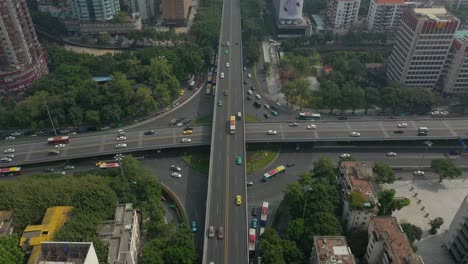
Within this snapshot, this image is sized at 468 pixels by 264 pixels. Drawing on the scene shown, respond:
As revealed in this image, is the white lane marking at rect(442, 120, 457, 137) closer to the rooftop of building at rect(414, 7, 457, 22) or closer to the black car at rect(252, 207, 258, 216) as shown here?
the rooftop of building at rect(414, 7, 457, 22)

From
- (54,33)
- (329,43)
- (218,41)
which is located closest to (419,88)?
(329,43)

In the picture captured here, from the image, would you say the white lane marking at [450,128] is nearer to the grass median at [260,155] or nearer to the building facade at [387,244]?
the grass median at [260,155]

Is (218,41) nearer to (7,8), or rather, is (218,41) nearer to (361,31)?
(361,31)

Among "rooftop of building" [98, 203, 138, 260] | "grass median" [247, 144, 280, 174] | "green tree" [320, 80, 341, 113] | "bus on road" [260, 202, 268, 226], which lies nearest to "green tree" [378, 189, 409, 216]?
"bus on road" [260, 202, 268, 226]

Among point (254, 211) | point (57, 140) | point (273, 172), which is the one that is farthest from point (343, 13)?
point (57, 140)

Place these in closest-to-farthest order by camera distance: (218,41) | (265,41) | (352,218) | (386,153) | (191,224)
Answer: (352,218)
(191,224)
(386,153)
(218,41)
(265,41)

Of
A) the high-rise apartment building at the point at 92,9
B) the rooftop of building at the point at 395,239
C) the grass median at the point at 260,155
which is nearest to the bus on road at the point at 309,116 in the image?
the grass median at the point at 260,155

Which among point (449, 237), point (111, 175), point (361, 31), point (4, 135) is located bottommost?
point (4, 135)
